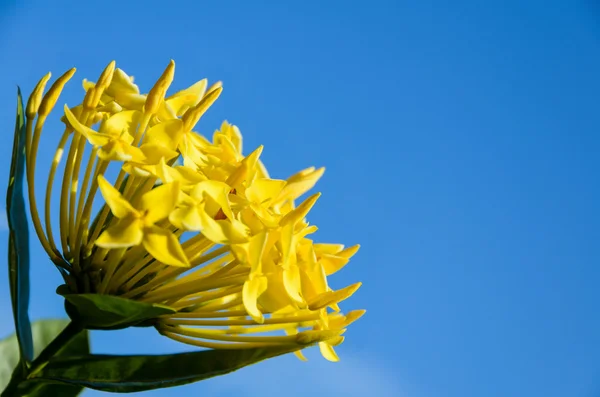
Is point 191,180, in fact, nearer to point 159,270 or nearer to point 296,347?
point 159,270

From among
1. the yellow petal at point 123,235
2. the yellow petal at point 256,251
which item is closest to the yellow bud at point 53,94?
the yellow petal at point 123,235

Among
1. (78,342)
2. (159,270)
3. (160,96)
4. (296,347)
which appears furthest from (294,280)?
(78,342)

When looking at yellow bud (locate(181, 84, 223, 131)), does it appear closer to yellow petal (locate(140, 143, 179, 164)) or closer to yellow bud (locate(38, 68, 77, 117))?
yellow petal (locate(140, 143, 179, 164))

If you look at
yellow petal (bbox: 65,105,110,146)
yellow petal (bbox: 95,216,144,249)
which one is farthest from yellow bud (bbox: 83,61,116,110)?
yellow petal (bbox: 95,216,144,249)

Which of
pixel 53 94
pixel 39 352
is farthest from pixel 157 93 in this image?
pixel 39 352

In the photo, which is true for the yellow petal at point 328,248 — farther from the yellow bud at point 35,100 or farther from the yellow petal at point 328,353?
the yellow bud at point 35,100
